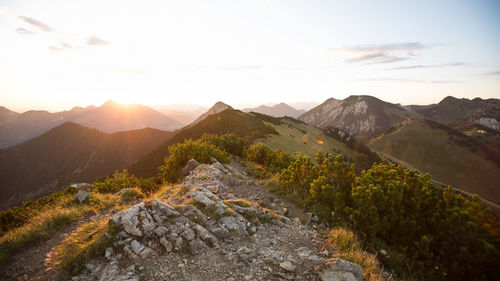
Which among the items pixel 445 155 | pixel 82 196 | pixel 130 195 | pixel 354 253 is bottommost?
pixel 445 155

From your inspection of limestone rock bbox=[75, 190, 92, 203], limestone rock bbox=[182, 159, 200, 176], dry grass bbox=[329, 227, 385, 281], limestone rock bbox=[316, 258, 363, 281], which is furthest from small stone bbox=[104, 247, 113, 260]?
limestone rock bbox=[182, 159, 200, 176]

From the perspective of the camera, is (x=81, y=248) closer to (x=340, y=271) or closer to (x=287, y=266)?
(x=287, y=266)

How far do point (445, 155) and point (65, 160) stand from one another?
11154 inches

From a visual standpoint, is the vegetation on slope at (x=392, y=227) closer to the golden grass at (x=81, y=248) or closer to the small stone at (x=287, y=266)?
the golden grass at (x=81, y=248)

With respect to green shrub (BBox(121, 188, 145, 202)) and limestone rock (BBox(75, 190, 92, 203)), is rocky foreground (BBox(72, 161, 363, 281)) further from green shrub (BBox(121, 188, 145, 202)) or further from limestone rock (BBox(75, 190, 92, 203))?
limestone rock (BBox(75, 190, 92, 203))

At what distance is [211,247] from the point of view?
20.5 ft

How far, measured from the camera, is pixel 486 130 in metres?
165

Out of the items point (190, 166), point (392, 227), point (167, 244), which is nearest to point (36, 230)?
point (167, 244)

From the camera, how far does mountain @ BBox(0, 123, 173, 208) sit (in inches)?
5994

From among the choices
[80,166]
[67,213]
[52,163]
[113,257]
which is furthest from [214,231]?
[52,163]

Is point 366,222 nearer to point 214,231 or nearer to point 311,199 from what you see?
point 311,199

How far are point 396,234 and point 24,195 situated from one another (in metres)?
226

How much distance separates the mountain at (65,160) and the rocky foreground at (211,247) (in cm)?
16491

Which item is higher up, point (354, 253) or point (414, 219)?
point (414, 219)
